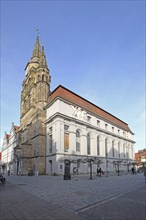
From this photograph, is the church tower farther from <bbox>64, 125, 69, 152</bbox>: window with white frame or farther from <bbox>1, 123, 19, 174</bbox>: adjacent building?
<bbox>1, 123, 19, 174</bbox>: adjacent building

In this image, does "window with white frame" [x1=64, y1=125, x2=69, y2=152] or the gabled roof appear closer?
"window with white frame" [x1=64, y1=125, x2=69, y2=152]

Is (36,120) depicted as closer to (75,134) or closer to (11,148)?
(75,134)

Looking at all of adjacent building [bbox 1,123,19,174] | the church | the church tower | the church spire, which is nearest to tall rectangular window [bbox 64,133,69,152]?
the church

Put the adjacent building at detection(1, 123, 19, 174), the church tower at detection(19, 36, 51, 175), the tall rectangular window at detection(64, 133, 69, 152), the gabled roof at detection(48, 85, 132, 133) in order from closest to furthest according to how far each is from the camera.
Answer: the tall rectangular window at detection(64, 133, 69, 152), the gabled roof at detection(48, 85, 132, 133), the church tower at detection(19, 36, 51, 175), the adjacent building at detection(1, 123, 19, 174)

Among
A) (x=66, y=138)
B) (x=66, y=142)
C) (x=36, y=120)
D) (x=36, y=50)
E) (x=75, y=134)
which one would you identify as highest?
(x=36, y=50)

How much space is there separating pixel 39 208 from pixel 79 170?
32485mm

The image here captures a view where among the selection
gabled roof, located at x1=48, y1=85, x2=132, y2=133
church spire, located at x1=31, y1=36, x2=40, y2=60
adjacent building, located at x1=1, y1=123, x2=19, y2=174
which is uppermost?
church spire, located at x1=31, y1=36, x2=40, y2=60

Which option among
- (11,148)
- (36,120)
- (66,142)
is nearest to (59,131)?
(66,142)

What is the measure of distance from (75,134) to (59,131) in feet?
16.8

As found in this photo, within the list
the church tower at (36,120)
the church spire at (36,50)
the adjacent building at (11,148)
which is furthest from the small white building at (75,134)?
the adjacent building at (11,148)

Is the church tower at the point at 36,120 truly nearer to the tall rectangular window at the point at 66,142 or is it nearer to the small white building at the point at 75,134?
the small white building at the point at 75,134

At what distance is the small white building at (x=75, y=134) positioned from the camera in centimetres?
3712

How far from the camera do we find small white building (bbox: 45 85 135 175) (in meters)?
37.1

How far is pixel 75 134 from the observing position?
41.0 m
